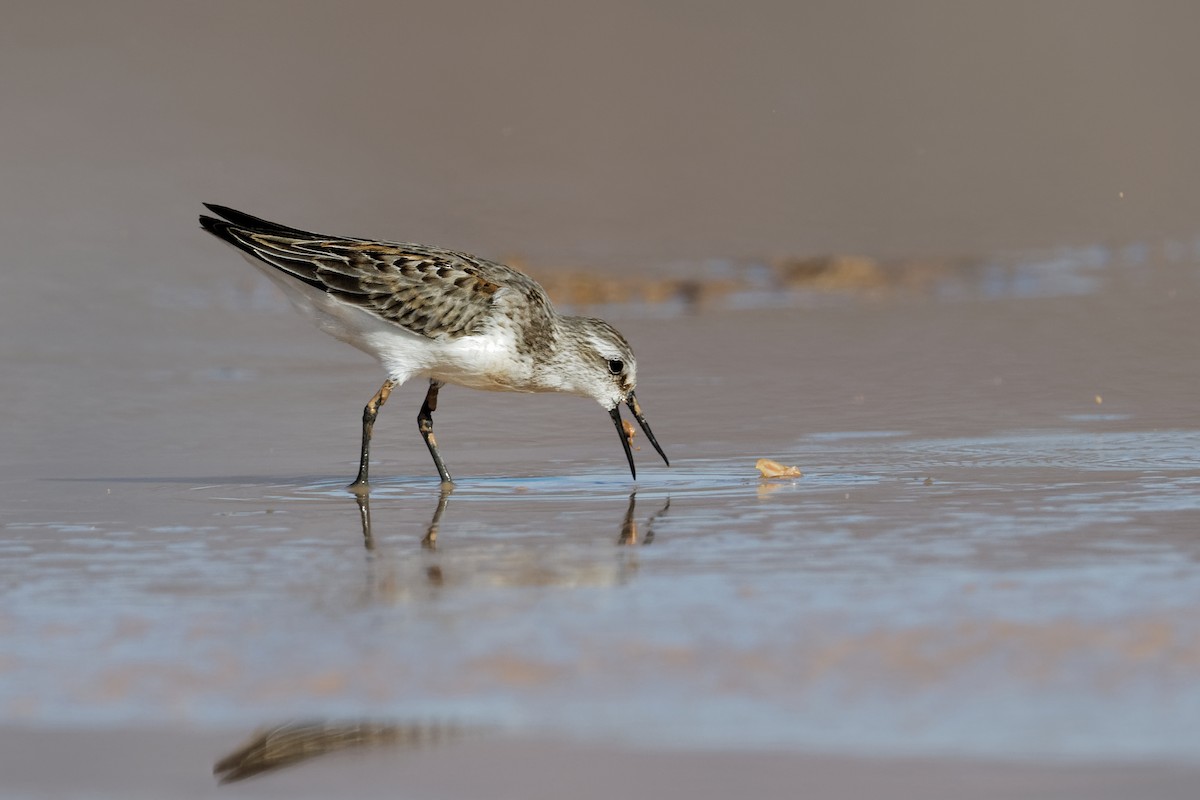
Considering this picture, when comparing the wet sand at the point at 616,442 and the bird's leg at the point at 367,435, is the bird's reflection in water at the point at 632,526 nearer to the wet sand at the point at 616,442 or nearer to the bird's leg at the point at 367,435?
the wet sand at the point at 616,442

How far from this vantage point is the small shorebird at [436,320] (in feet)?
28.9

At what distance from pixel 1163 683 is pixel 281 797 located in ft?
6.81

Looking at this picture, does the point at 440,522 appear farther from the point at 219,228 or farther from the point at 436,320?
the point at 219,228

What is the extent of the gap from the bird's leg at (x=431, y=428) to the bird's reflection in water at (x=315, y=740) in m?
3.68

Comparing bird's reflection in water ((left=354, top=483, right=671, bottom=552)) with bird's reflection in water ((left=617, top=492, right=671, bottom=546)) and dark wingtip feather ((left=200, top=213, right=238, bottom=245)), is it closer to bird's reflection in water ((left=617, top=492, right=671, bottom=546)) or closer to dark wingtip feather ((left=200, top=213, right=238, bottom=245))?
bird's reflection in water ((left=617, top=492, right=671, bottom=546))

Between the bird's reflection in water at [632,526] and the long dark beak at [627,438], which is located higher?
the long dark beak at [627,438]

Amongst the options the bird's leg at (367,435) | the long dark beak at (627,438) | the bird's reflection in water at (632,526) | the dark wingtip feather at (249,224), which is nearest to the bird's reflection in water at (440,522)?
the bird's reflection in water at (632,526)

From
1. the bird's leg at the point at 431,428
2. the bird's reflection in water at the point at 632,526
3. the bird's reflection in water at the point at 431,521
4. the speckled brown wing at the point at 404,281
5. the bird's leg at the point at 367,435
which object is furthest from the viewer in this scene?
the speckled brown wing at the point at 404,281

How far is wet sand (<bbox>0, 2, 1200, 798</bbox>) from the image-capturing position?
450 centimetres

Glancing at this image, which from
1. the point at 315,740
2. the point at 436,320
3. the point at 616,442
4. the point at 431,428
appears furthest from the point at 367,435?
the point at 315,740

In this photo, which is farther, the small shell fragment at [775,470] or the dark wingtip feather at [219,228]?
the dark wingtip feather at [219,228]

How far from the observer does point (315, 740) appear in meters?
4.43

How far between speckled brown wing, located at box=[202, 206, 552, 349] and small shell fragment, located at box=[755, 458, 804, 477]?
4.91 feet

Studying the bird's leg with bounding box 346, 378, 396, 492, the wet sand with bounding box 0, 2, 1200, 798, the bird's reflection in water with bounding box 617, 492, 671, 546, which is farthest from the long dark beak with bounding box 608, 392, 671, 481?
the bird's leg with bounding box 346, 378, 396, 492
